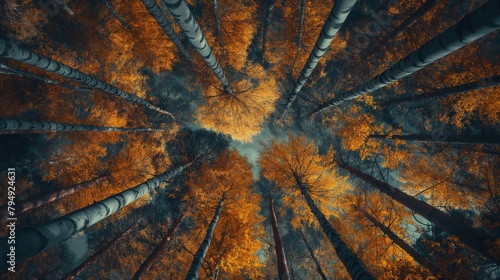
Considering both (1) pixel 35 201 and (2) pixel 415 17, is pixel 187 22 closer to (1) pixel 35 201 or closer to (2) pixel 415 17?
(1) pixel 35 201

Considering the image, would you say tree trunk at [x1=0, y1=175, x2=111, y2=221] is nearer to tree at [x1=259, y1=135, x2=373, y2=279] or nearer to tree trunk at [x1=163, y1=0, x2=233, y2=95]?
tree trunk at [x1=163, y1=0, x2=233, y2=95]

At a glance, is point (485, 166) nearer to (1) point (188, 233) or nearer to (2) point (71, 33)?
(1) point (188, 233)

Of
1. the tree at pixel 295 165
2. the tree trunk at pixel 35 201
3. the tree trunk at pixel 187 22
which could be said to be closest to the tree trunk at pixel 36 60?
the tree trunk at pixel 187 22

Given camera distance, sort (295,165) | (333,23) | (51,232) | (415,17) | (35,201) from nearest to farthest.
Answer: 1. (51,232)
2. (333,23)
3. (35,201)
4. (415,17)
5. (295,165)

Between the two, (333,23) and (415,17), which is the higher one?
(415,17)

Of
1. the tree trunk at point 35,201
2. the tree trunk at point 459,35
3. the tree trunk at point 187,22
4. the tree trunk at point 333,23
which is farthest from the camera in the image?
the tree trunk at point 35,201

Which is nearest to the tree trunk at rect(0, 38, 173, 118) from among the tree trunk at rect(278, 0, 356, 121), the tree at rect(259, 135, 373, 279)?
the tree trunk at rect(278, 0, 356, 121)

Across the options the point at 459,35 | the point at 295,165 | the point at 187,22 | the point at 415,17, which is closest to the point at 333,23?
the point at 459,35

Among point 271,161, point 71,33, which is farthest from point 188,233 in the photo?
point 71,33

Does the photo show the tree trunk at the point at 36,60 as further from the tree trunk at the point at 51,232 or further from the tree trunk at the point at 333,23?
the tree trunk at the point at 333,23
